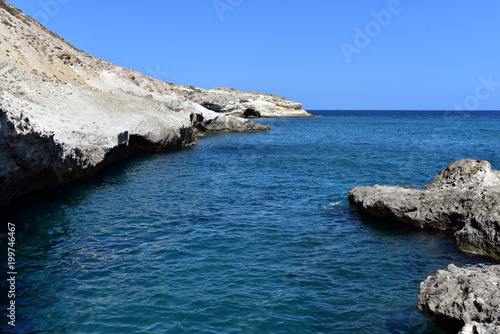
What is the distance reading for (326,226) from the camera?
1622cm

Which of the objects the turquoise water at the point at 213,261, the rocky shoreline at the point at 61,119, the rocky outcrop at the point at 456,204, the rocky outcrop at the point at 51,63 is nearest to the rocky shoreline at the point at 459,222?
the rocky outcrop at the point at 456,204

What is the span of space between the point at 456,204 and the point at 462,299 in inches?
323

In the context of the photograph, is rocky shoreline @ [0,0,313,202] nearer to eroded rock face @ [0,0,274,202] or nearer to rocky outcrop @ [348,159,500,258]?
eroded rock face @ [0,0,274,202]

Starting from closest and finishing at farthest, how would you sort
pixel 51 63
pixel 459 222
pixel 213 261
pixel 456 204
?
pixel 213 261 → pixel 459 222 → pixel 456 204 → pixel 51 63

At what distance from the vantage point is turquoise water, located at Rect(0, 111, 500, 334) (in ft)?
30.3

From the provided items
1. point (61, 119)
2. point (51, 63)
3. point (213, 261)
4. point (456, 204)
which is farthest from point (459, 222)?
point (51, 63)

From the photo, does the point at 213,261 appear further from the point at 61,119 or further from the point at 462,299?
the point at 61,119

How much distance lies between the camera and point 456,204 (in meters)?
15.1

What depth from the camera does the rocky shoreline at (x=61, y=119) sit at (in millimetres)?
17359

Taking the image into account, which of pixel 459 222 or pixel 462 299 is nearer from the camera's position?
pixel 462 299

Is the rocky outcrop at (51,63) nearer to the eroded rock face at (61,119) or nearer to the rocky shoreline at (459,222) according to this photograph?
the eroded rock face at (61,119)

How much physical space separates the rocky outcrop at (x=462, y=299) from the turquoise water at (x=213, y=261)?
35.5 inches

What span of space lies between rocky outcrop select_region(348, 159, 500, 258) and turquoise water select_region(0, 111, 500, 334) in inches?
19.9

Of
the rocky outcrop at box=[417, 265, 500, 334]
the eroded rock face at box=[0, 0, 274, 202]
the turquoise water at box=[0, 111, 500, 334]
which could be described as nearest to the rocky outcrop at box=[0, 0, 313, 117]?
the eroded rock face at box=[0, 0, 274, 202]
